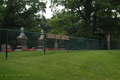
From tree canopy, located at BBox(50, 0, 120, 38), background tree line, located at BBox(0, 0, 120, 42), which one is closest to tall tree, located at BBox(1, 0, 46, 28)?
background tree line, located at BBox(0, 0, 120, 42)

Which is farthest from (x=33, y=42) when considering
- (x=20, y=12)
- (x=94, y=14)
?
(x=20, y=12)

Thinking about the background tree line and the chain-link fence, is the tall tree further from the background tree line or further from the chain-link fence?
the chain-link fence

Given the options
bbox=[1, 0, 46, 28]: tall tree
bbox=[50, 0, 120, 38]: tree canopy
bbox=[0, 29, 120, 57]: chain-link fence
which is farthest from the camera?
bbox=[1, 0, 46, 28]: tall tree

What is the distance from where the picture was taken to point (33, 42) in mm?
13797

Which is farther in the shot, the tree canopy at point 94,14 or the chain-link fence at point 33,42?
the tree canopy at point 94,14

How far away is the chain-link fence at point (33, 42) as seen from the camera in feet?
35.3

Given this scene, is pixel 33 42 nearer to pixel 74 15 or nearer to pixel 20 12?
pixel 74 15

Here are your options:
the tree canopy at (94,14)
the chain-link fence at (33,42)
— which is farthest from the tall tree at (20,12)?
the chain-link fence at (33,42)

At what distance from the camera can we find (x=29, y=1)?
3647 centimetres

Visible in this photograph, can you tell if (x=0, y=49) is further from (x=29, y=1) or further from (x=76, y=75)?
(x=29, y=1)

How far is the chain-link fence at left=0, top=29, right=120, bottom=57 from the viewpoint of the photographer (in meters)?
10.8

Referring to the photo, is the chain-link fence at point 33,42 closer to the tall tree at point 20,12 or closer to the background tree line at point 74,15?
the background tree line at point 74,15

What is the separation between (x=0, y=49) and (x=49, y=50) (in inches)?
190

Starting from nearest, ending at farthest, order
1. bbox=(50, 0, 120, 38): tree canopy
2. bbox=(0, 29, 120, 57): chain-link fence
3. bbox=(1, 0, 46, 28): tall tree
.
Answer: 1. bbox=(0, 29, 120, 57): chain-link fence
2. bbox=(50, 0, 120, 38): tree canopy
3. bbox=(1, 0, 46, 28): tall tree
